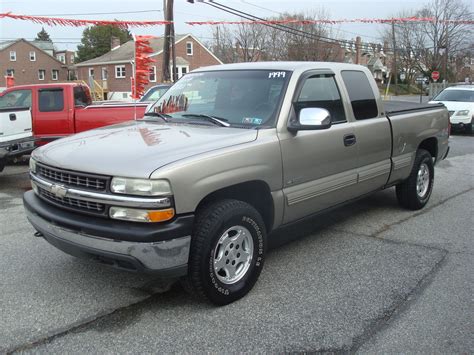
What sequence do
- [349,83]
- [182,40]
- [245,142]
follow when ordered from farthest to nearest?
[182,40], [349,83], [245,142]

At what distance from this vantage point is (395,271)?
4.34 m

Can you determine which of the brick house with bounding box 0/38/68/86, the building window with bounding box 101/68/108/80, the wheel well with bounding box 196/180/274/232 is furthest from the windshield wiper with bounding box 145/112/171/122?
the brick house with bounding box 0/38/68/86

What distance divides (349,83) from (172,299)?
113 inches

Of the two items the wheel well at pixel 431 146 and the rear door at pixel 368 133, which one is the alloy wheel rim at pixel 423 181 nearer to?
the wheel well at pixel 431 146

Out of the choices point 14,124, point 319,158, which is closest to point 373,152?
point 319,158

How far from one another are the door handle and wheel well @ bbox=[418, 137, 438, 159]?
2076mm

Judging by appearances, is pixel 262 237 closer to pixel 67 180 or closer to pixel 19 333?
pixel 67 180

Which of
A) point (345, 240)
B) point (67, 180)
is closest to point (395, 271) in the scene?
point (345, 240)

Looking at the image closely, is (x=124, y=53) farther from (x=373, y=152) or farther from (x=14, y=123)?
(x=373, y=152)

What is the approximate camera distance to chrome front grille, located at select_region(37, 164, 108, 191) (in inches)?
129

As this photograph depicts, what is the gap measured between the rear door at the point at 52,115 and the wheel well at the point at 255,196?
730cm

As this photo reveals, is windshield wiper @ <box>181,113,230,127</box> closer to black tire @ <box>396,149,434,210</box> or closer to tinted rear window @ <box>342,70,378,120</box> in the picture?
tinted rear window @ <box>342,70,378,120</box>

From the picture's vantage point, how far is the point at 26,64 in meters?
66.8

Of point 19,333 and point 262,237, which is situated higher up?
point 262,237
